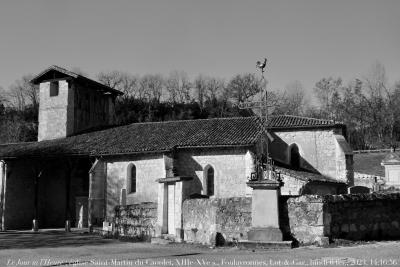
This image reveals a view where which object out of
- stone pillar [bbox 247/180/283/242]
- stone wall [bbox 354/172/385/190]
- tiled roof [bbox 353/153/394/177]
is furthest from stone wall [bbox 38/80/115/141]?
stone pillar [bbox 247/180/283/242]

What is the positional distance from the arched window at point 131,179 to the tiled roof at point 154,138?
3.80 feet

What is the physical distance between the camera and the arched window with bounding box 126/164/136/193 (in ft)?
86.0

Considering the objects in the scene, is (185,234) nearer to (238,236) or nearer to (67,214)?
(238,236)

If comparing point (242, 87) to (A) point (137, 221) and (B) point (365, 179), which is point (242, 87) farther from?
(A) point (137, 221)

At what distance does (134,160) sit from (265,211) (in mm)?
14659

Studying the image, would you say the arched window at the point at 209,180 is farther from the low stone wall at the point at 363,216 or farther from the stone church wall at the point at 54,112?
the low stone wall at the point at 363,216

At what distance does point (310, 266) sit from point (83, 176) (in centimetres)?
2330

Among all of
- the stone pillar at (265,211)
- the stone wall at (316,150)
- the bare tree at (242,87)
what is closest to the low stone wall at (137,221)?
the stone pillar at (265,211)

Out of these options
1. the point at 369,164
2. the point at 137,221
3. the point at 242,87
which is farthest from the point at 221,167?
the point at 242,87

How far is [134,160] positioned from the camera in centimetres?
2609

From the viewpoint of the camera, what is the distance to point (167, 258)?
11.0m

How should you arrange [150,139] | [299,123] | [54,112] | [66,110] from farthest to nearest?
[54,112] < [66,110] < [299,123] < [150,139]

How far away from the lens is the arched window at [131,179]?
26.2m

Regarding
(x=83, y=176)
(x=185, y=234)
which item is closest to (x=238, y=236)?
(x=185, y=234)
